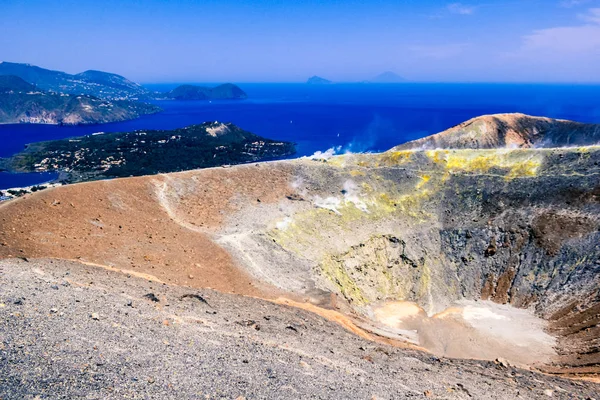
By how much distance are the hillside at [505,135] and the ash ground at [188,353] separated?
6376 cm

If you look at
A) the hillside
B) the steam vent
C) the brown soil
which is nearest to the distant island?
the hillside

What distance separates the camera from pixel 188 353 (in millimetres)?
19812

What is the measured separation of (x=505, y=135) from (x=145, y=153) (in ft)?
368

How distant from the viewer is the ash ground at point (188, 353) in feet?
54.3

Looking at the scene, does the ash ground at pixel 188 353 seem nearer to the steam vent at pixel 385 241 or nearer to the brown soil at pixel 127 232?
the steam vent at pixel 385 241

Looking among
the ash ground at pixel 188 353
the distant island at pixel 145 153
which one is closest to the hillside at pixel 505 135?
the ash ground at pixel 188 353

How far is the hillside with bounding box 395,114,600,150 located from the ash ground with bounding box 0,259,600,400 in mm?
63759

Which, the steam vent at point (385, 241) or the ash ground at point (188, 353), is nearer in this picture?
the ash ground at point (188, 353)

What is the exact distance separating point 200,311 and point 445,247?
1320 inches

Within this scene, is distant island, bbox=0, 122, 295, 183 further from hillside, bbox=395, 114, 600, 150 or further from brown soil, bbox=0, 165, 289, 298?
brown soil, bbox=0, 165, 289, 298

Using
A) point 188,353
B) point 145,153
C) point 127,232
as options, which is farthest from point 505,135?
point 145,153

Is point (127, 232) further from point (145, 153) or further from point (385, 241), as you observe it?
point (145, 153)

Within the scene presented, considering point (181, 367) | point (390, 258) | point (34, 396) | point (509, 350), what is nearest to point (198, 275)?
point (181, 367)

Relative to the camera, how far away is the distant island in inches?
5123
